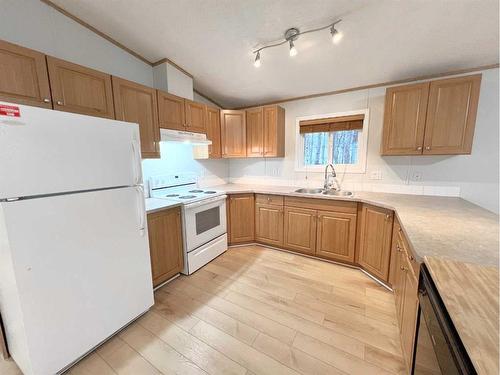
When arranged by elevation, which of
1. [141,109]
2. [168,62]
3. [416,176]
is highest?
[168,62]

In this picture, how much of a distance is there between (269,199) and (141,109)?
193 centimetres

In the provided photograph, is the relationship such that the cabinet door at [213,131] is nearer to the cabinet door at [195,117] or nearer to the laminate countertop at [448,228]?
the cabinet door at [195,117]

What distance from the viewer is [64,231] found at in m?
1.25

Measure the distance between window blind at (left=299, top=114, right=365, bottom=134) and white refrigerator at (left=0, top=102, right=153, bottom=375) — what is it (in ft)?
7.91

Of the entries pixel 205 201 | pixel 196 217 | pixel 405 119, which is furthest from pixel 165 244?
pixel 405 119

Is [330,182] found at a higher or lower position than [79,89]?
lower

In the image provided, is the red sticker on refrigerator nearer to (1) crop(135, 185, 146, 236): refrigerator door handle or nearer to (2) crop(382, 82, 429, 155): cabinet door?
(1) crop(135, 185, 146, 236): refrigerator door handle

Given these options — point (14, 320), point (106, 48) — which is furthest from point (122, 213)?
point (106, 48)

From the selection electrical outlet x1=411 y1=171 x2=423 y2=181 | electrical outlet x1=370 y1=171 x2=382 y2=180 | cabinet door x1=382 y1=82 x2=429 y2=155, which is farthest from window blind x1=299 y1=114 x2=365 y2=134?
electrical outlet x1=411 y1=171 x2=423 y2=181

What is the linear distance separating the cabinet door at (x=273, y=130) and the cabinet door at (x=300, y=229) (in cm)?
95

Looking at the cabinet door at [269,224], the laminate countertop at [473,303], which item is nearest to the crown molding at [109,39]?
the cabinet door at [269,224]

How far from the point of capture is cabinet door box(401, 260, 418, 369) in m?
1.17

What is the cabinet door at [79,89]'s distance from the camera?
156 cm

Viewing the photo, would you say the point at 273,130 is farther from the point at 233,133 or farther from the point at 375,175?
the point at 375,175
